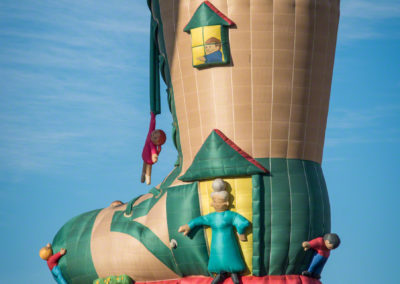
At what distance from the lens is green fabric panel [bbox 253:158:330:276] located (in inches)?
674

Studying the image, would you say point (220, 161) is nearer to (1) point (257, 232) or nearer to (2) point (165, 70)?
(1) point (257, 232)

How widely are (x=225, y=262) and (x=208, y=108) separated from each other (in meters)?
2.57

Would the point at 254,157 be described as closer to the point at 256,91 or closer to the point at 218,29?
the point at 256,91

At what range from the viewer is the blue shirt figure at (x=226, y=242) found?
670 inches

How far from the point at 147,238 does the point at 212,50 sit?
11.1ft

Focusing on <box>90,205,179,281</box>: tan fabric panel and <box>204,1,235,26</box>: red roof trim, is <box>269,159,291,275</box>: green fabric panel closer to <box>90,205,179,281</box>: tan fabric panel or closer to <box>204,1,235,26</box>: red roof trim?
<box>90,205,179,281</box>: tan fabric panel

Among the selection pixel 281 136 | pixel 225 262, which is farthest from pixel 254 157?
pixel 225 262

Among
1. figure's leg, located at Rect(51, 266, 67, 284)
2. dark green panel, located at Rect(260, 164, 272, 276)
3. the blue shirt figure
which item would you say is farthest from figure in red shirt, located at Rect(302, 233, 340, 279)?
figure's leg, located at Rect(51, 266, 67, 284)

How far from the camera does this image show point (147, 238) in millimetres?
18016

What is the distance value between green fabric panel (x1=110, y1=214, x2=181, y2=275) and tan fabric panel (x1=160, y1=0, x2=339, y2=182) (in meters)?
1.42

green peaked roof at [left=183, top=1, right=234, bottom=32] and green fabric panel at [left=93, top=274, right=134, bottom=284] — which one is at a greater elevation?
green peaked roof at [left=183, top=1, right=234, bottom=32]

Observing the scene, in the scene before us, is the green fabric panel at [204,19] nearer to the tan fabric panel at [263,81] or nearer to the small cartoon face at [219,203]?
the tan fabric panel at [263,81]

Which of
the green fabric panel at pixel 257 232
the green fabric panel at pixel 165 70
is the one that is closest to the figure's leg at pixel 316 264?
the green fabric panel at pixel 257 232

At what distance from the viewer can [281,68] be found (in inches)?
688
